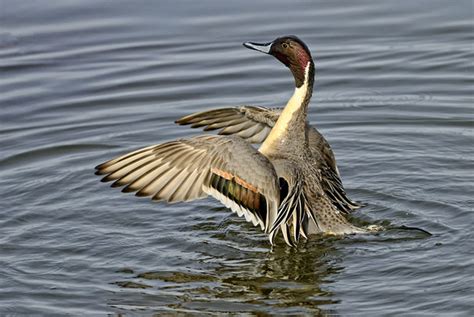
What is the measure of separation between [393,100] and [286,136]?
3.26m

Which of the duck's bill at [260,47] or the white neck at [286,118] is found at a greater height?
the duck's bill at [260,47]

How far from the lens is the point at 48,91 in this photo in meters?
13.1

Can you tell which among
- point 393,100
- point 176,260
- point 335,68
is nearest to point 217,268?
point 176,260

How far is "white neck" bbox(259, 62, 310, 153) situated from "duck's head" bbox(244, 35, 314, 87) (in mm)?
31

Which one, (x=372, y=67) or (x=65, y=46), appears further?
(x=65, y=46)

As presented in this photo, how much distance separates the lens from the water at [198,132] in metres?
8.09

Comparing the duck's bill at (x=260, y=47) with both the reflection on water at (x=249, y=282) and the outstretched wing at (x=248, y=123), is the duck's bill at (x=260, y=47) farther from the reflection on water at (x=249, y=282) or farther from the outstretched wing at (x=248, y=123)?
the reflection on water at (x=249, y=282)

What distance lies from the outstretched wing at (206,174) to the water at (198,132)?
40cm

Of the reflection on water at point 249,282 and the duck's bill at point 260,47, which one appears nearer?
the reflection on water at point 249,282

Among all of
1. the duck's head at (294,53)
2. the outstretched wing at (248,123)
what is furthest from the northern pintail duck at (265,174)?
the outstretched wing at (248,123)

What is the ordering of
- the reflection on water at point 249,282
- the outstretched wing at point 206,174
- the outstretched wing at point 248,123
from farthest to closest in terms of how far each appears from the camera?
the outstretched wing at point 248,123
the outstretched wing at point 206,174
the reflection on water at point 249,282

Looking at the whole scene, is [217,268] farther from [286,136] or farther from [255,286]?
[286,136]

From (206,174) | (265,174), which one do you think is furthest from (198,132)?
(265,174)

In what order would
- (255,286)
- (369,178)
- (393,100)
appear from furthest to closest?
1. (393,100)
2. (369,178)
3. (255,286)
